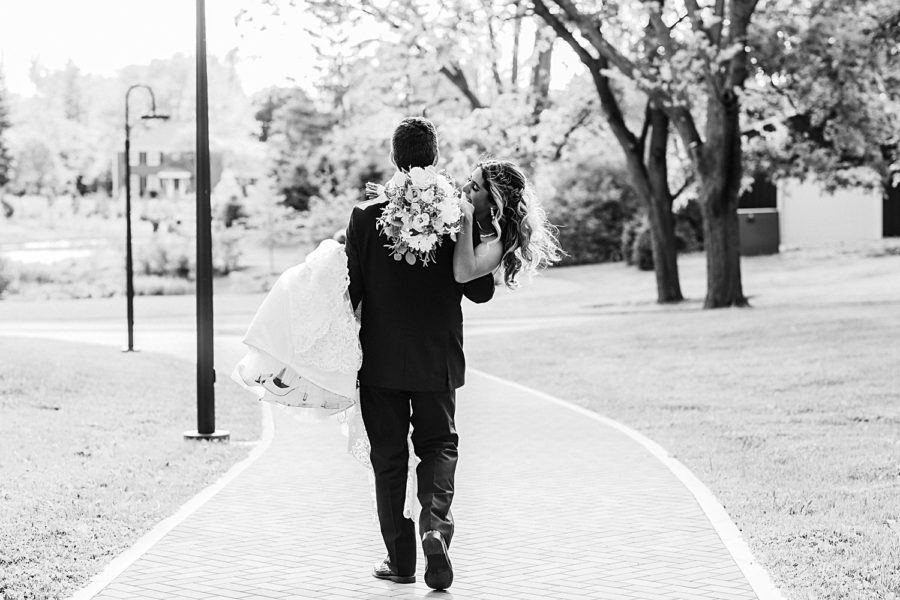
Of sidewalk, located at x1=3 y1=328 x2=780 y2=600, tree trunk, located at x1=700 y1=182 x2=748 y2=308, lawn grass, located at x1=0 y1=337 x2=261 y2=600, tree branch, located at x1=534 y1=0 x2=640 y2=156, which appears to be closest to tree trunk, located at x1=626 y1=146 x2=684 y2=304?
tree branch, located at x1=534 y1=0 x2=640 y2=156

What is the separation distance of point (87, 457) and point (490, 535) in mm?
4093

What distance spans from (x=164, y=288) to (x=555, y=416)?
3451cm

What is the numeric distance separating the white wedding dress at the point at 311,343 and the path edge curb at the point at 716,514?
1.56m

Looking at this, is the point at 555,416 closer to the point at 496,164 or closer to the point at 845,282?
the point at 496,164

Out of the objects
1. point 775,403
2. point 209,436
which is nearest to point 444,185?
point 209,436

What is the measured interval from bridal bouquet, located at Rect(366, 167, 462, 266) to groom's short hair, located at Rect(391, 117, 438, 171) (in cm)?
7

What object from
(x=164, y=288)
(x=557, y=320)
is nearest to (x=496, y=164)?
(x=557, y=320)

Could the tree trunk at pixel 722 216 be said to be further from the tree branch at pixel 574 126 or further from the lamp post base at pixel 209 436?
the lamp post base at pixel 209 436

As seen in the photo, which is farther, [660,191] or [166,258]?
[166,258]

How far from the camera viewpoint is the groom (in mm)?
5773

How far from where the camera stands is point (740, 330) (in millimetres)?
21375

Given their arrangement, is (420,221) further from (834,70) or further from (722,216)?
(834,70)

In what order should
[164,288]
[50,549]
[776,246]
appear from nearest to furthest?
[50,549]
[164,288]
[776,246]

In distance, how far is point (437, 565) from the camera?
5.54 metres
